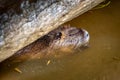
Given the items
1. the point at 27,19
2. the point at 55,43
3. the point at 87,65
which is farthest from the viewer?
the point at 55,43

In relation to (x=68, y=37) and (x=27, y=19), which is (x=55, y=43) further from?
(x=27, y=19)

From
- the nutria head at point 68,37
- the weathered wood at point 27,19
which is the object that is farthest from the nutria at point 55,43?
the weathered wood at point 27,19

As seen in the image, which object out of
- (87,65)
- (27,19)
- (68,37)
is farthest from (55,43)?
(27,19)

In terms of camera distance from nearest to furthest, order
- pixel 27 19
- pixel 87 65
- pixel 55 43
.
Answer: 1. pixel 27 19
2. pixel 87 65
3. pixel 55 43

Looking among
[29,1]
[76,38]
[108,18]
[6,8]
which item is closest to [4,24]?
[6,8]

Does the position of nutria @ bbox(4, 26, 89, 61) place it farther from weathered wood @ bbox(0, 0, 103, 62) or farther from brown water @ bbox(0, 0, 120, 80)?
weathered wood @ bbox(0, 0, 103, 62)

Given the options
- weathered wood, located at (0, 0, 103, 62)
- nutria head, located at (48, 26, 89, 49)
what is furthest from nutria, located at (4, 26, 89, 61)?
weathered wood, located at (0, 0, 103, 62)

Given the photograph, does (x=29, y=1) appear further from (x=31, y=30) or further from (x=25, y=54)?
(x=25, y=54)
